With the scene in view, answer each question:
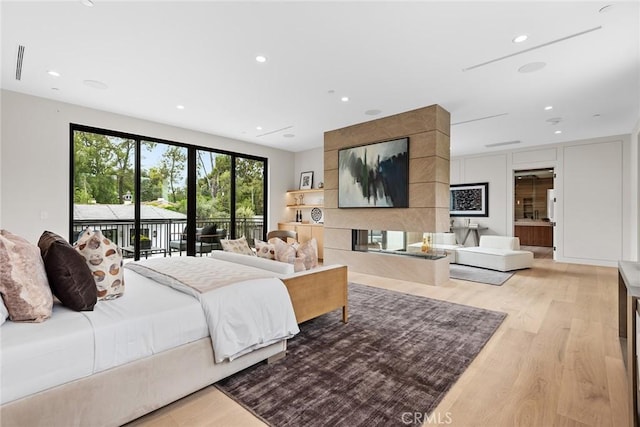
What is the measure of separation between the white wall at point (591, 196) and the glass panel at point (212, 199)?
6.75 meters

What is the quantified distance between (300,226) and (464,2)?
18.6 ft

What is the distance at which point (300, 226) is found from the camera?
24.3 ft

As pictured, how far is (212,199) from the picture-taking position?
21.4 ft

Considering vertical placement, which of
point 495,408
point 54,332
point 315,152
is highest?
point 315,152

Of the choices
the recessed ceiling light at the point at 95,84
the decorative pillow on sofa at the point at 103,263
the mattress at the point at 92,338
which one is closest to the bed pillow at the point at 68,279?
the mattress at the point at 92,338

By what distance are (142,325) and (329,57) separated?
2953 mm

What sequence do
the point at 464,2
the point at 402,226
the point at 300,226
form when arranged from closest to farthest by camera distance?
the point at 464,2, the point at 402,226, the point at 300,226

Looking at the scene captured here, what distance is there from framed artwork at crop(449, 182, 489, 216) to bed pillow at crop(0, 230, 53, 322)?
26.2 ft

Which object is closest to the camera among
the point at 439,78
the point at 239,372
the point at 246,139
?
the point at 239,372

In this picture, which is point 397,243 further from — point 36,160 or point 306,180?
point 36,160

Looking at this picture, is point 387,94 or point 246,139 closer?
point 387,94

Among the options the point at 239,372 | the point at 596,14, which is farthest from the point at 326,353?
→ the point at 596,14

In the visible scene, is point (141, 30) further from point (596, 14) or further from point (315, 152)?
point (315, 152)

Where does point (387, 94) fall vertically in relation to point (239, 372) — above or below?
above
